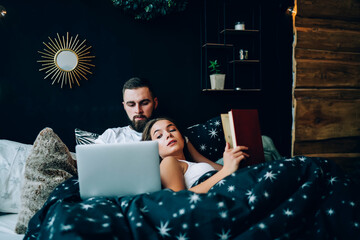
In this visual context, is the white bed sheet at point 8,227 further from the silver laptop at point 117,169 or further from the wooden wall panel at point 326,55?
the wooden wall panel at point 326,55

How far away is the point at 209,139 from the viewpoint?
210cm

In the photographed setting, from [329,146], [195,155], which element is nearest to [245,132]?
[195,155]

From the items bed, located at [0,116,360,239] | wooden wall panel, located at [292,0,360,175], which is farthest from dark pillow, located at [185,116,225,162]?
wooden wall panel, located at [292,0,360,175]

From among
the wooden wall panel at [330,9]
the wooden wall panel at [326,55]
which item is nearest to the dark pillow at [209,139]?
the wooden wall panel at [326,55]

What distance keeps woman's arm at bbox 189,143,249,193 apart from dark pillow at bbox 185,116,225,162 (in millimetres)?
729

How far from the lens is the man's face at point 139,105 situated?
2.15 metres

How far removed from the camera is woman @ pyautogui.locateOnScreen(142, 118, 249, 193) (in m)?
1.28

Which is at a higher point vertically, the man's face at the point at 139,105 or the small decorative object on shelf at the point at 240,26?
the small decorative object on shelf at the point at 240,26

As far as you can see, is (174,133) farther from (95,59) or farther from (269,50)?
(269,50)

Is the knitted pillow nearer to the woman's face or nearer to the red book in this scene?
the woman's face

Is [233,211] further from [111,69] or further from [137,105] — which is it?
[111,69]

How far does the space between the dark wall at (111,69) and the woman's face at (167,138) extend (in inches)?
34.7

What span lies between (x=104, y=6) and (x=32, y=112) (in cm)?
116

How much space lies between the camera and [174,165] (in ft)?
4.57
